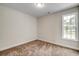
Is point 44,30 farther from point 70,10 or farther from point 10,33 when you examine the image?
point 10,33

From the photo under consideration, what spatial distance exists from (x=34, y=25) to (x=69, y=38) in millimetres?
1015

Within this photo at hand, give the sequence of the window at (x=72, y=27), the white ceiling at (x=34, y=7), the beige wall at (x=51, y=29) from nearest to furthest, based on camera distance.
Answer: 1. the white ceiling at (x=34, y=7)
2. the window at (x=72, y=27)
3. the beige wall at (x=51, y=29)


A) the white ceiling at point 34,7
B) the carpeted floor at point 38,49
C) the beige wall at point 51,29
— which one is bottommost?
the carpeted floor at point 38,49

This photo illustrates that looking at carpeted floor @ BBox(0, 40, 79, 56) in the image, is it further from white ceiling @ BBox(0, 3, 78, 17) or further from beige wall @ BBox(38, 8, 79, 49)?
white ceiling @ BBox(0, 3, 78, 17)

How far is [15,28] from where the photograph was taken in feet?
5.95

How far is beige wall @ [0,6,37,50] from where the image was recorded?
1731mm

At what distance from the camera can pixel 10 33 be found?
78.3 inches

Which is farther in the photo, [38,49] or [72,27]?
[38,49]

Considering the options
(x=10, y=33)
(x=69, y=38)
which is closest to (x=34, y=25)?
(x=10, y=33)

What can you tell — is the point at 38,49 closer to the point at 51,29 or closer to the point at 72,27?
the point at 51,29

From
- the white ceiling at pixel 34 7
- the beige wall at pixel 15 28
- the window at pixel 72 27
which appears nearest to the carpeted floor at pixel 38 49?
the beige wall at pixel 15 28

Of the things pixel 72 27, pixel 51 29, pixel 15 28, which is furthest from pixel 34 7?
pixel 72 27

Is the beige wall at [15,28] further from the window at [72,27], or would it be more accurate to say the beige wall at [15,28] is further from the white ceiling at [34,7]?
the window at [72,27]

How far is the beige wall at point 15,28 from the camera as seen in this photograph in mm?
1731
